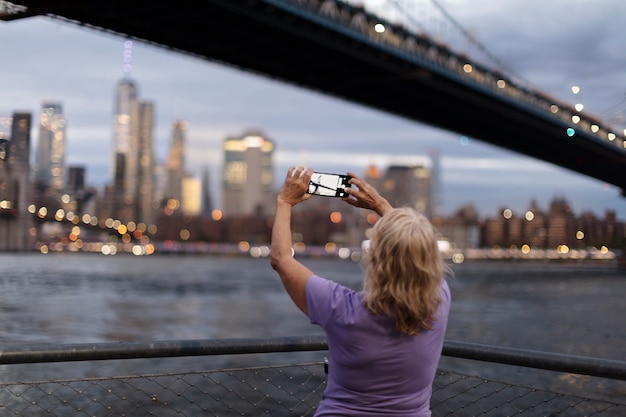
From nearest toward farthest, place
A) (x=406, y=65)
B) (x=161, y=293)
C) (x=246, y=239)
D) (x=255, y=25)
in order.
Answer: (x=255, y=25), (x=161, y=293), (x=406, y=65), (x=246, y=239)

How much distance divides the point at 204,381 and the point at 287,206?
8518mm

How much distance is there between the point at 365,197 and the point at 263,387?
8.34 metres

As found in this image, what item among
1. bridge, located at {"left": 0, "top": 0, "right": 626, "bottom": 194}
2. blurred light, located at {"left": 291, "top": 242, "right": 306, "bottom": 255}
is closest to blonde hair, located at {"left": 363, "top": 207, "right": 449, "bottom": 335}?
bridge, located at {"left": 0, "top": 0, "right": 626, "bottom": 194}

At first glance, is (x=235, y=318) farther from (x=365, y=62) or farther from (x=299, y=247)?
(x=299, y=247)

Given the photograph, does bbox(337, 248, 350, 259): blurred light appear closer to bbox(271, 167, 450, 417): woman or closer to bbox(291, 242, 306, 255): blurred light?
bbox(291, 242, 306, 255): blurred light

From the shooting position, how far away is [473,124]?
48.7 m

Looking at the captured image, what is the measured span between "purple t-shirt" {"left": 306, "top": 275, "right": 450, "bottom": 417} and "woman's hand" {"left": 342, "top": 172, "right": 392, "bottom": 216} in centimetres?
41

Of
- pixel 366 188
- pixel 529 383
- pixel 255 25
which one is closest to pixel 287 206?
pixel 366 188

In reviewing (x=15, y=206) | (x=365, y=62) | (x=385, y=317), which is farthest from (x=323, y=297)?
(x=15, y=206)

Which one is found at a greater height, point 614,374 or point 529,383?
point 614,374

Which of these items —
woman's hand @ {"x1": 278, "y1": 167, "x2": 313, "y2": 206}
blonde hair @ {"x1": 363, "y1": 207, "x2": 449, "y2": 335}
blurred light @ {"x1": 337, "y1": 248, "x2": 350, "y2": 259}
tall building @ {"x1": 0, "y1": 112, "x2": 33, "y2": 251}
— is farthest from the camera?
blurred light @ {"x1": 337, "y1": 248, "x2": 350, "y2": 259}

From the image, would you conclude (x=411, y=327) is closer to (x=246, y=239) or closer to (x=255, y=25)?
(x=255, y=25)

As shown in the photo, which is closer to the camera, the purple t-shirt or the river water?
the purple t-shirt

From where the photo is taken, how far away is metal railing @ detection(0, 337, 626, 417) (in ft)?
10.6
